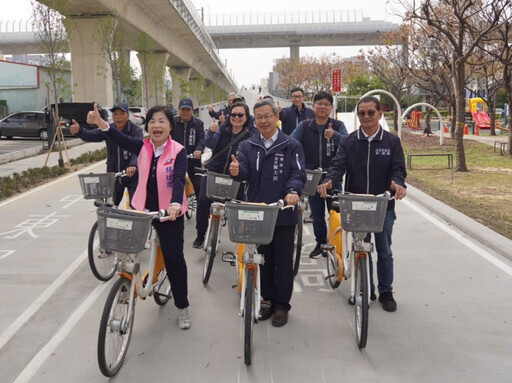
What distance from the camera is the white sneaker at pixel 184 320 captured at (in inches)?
178

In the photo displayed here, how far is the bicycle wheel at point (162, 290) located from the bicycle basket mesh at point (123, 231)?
1.12 metres

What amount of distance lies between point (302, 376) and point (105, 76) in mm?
27052

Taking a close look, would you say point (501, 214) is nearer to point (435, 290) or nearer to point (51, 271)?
point (435, 290)

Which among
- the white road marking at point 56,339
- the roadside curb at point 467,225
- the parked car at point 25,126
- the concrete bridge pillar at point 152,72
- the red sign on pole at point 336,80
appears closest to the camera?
the white road marking at point 56,339

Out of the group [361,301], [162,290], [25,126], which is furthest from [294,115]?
[25,126]

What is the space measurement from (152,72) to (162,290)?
33.3 meters

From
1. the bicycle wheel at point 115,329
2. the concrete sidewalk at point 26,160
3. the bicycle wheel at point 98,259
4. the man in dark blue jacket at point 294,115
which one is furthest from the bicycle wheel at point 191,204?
the concrete sidewalk at point 26,160

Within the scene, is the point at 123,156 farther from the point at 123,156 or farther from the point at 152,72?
the point at 152,72

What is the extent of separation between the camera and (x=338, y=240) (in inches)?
203

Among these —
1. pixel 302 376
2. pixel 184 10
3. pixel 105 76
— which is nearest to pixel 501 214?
pixel 302 376

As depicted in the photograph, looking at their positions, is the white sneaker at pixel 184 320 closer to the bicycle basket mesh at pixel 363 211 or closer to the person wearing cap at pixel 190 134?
the bicycle basket mesh at pixel 363 211

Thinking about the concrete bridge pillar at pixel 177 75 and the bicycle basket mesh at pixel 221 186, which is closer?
the bicycle basket mesh at pixel 221 186

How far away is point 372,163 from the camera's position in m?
4.71

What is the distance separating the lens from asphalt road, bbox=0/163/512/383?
3.80 m
